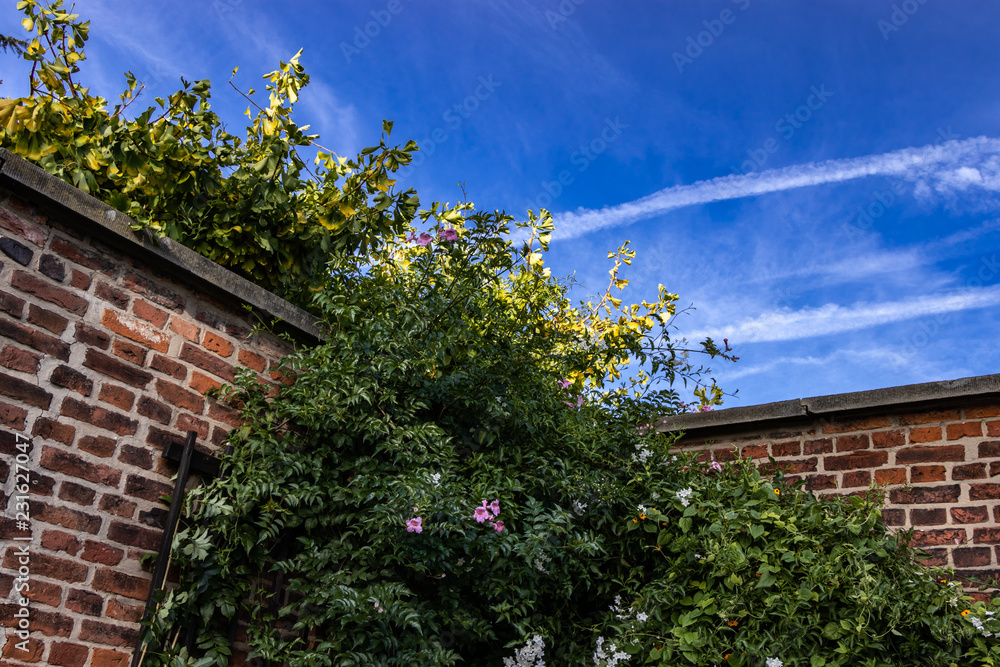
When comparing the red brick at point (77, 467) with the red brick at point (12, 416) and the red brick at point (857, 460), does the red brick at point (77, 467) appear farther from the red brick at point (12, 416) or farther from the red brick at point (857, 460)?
the red brick at point (857, 460)

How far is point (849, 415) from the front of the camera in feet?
14.2

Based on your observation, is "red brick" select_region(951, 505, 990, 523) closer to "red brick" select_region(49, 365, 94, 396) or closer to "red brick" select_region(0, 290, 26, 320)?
"red brick" select_region(49, 365, 94, 396)

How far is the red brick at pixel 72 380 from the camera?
8.50ft

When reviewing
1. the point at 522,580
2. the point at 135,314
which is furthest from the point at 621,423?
the point at 135,314

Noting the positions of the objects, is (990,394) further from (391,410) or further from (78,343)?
(78,343)

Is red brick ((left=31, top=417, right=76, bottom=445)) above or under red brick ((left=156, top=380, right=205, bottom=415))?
under

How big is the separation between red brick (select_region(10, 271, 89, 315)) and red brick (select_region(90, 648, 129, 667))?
123 centimetres

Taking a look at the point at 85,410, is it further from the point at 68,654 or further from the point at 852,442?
the point at 852,442

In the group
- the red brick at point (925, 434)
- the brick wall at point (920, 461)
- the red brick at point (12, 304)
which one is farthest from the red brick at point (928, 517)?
the red brick at point (12, 304)

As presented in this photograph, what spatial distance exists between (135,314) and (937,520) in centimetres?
409

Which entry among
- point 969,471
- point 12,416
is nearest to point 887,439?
point 969,471

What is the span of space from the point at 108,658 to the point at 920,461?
406 cm

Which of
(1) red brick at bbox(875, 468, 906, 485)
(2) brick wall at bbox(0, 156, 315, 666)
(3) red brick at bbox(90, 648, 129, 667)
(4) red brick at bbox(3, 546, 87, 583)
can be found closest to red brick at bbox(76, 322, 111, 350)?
(2) brick wall at bbox(0, 156, 315, 666)

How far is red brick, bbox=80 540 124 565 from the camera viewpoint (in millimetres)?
2568
